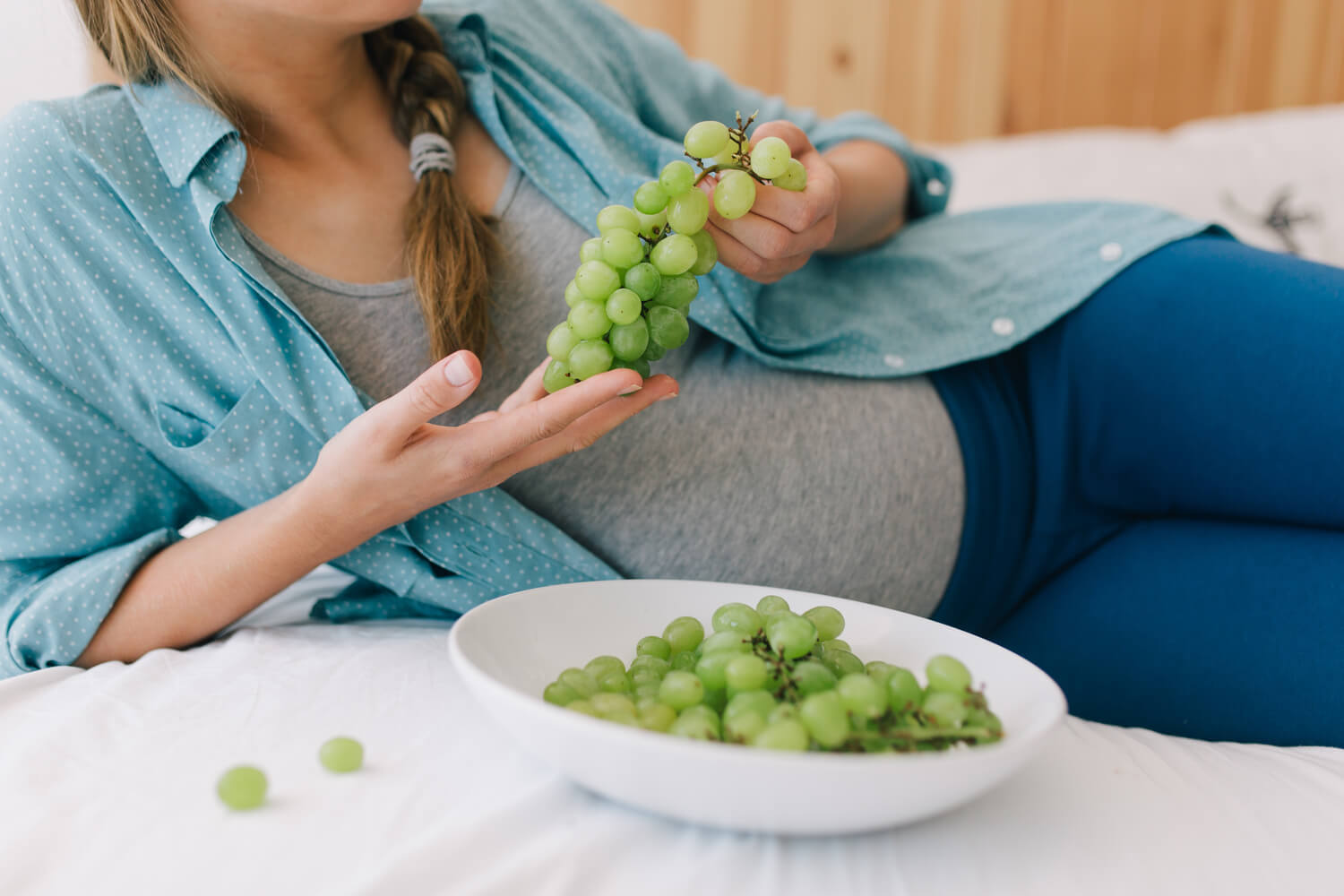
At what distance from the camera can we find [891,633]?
667 millimetres

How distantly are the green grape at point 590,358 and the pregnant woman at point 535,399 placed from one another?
0.13ft

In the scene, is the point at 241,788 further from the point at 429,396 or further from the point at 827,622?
the point at 827,622

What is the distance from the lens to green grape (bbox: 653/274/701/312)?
2.30 feet

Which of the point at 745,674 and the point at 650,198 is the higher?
the point at 650,198

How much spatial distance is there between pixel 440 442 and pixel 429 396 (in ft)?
0.24

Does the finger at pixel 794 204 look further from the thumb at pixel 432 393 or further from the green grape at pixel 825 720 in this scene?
the green grape at pixel 825 720

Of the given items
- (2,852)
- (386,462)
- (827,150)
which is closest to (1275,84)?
(827,150)

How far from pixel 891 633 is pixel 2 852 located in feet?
1.87

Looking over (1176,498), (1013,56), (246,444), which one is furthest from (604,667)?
(1013,56)

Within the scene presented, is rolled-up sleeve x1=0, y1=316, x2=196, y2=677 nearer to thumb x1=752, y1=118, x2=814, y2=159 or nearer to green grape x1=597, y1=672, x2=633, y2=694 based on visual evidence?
green grape x1=597, y1=672, x2=633, y2=694

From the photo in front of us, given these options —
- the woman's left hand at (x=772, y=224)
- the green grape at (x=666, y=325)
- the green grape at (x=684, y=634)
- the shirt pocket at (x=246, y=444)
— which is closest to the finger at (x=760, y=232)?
the woman's left hand at (x=772, y=224)

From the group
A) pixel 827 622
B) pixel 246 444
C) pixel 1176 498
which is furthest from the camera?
pixel 1176 498

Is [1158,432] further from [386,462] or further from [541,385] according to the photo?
[386,462]

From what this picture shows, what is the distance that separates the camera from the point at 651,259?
69 cm
